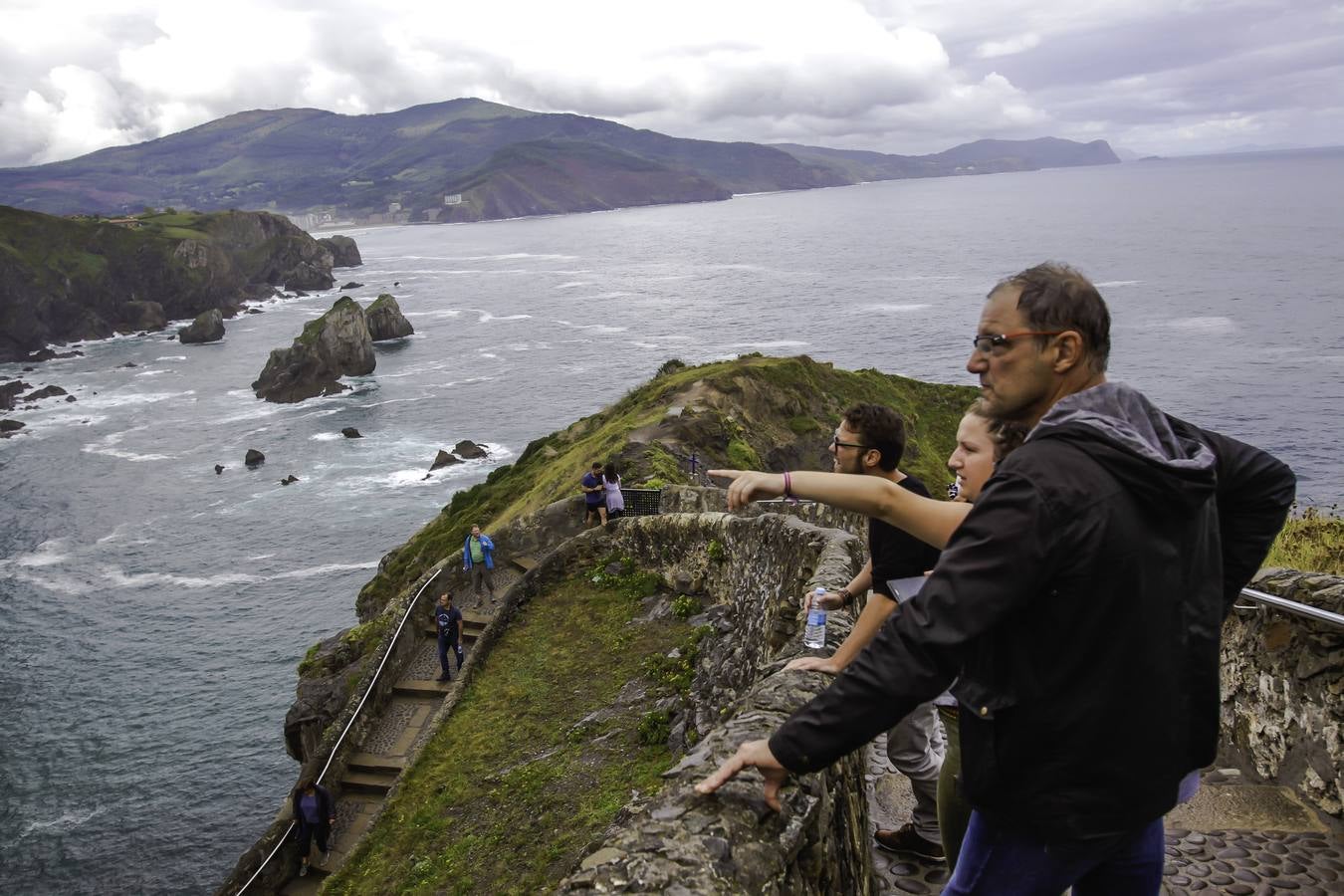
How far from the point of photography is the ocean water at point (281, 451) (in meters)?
34.6

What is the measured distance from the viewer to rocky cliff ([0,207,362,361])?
4852 inches

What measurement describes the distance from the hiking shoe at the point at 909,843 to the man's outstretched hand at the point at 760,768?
7.68ft

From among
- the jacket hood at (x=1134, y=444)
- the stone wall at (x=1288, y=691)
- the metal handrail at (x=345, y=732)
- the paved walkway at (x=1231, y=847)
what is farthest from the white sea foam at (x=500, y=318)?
the jacket hood at (x=1134, y=444)

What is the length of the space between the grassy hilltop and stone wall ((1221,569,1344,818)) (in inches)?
699

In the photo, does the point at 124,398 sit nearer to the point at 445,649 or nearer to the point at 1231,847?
the point at 445,649

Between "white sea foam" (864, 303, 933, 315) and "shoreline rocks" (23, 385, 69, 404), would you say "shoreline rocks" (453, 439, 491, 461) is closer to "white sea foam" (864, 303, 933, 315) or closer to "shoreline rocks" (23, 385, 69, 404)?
"shoreline rocks" (23, 385, 69, 404)

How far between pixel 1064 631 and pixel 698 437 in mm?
31248

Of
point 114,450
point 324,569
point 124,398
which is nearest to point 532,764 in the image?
point 324,569

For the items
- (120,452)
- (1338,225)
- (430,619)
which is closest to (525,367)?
(120,452)

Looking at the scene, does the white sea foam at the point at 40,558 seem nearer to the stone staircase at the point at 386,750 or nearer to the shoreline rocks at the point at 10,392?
the shoreline rocks at the point at 10,392

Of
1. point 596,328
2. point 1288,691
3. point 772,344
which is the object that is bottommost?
point 772,344

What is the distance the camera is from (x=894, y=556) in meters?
4.93

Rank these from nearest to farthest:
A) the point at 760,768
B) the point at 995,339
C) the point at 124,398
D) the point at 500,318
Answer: the point at 995,339 < the point at 760,768 < the point at 124,398 < the point at 500,318

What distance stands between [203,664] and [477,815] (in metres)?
37.1
